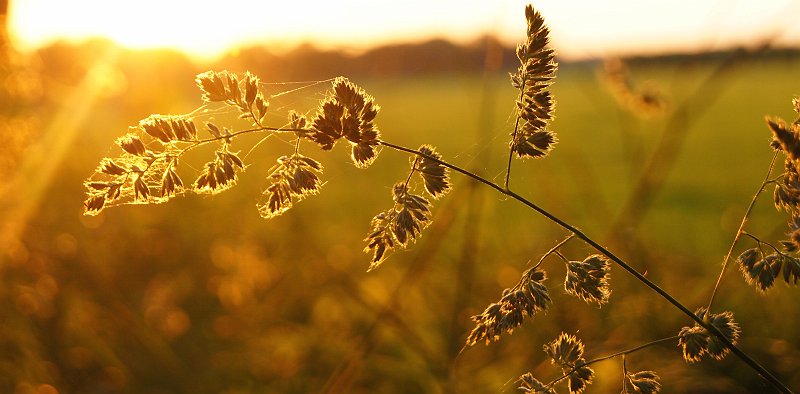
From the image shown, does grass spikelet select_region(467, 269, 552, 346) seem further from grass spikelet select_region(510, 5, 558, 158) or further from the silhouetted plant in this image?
grass spikelet select_region(510, 5, 558, 158)

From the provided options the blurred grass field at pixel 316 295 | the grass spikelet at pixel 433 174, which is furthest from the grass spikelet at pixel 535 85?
the blurred grass field at pixel 316 295

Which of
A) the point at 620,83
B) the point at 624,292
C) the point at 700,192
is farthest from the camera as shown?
the point at 700,192

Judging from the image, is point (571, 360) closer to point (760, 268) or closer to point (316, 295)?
point (760, 268)

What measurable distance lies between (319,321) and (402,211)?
429 centimetres

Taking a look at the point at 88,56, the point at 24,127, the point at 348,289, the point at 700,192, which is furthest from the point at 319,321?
the point at 700,192

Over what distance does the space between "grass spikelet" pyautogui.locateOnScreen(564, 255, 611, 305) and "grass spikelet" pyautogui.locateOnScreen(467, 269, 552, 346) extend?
56 millimetres

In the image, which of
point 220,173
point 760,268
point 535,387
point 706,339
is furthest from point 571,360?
point 220,173

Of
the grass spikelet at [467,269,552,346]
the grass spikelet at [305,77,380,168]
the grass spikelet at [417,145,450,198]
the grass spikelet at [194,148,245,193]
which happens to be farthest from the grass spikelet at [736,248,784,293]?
the grass spikelet at [194,148,245,193]

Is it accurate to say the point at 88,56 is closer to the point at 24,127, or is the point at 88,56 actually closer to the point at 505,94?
the point at 24,127

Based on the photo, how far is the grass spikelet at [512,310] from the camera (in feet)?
3.72

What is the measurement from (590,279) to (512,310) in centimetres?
15

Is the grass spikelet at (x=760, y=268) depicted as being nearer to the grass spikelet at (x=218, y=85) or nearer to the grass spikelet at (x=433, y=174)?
the grass spikelet at (x=433, y=174)

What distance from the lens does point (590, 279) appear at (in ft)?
3.83

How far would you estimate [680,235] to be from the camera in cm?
1109
